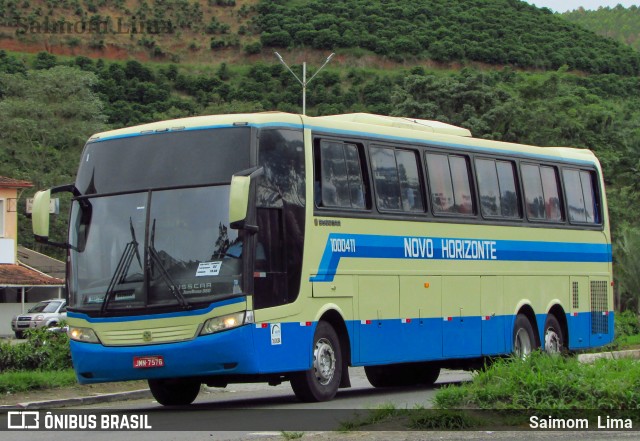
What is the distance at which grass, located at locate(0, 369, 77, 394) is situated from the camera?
61.8ft

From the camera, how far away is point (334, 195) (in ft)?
56.2

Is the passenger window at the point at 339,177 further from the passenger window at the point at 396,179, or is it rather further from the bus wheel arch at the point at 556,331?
the bus wheel arch at the point at 556,331

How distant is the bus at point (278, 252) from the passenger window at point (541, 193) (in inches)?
48.7

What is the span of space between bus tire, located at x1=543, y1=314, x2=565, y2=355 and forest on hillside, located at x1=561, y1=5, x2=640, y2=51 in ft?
460

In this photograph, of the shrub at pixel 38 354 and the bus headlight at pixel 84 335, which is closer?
the bus headlight at pixel 84 335

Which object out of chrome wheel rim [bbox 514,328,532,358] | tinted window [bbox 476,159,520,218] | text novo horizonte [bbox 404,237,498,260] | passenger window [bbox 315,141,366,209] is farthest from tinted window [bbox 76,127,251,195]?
chrome wheel rim [bbox 514,328,532,358]

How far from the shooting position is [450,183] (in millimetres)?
19844

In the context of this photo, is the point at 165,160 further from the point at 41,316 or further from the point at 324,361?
the point at 41,316

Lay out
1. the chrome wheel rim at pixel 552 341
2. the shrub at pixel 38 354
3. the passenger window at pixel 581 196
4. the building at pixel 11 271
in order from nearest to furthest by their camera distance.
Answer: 1. the shrub at pixel 38 354
2. the chrome wheel rim at pixel 552 341
3. the passenger window at pixel 581 196
4. the building at pixel 11 271

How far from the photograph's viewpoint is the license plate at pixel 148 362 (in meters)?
15.4

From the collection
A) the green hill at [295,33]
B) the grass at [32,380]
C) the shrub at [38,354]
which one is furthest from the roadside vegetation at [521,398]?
the green hill at [295,33]

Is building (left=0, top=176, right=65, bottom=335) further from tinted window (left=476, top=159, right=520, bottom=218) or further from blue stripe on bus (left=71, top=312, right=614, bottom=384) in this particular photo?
blue stripe on bus (left=71, top=312, right=614, bottom=384)

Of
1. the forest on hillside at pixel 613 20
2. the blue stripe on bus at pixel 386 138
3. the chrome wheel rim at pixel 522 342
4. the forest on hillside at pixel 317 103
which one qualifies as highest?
the forest on hillside at pixel 613 20

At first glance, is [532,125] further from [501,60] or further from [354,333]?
[501,60]
